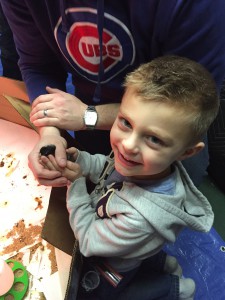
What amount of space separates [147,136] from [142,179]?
15cm

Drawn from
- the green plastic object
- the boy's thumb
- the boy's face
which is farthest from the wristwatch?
the green plastic object

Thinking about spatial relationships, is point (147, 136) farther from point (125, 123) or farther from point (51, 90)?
point (51, 90)

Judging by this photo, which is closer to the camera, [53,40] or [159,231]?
[159,231]

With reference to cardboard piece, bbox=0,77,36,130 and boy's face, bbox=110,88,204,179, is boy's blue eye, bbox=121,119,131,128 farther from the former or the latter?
cardboard piece, bbox=0,77,36,130

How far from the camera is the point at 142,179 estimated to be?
A: 790 millimetres

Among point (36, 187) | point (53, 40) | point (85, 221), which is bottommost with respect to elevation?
point (36, 187)

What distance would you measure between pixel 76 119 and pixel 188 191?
35cm

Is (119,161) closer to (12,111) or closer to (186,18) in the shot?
(186,18)

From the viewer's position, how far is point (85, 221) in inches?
32.2

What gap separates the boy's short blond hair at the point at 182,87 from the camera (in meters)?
0.63

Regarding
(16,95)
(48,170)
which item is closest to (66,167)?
(48,170)

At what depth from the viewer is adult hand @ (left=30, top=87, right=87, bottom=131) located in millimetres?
927

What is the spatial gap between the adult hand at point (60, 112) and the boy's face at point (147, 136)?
0.23m

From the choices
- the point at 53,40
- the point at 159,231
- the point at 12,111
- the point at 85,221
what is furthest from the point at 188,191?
the point at 12,111
